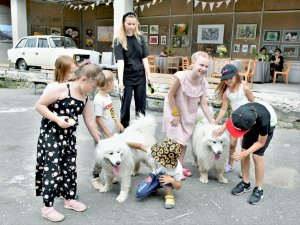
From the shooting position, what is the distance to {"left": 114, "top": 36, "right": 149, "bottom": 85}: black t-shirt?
13.0 feet

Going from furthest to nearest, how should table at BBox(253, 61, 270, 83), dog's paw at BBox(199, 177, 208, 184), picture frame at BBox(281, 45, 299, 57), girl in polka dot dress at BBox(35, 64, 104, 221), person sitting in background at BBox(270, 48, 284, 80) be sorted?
picture frame at BBox(281, 45, 299, 57) < person sitting in background at BBox(270, 48, 284, 80) < table at BBox(253, 61, 270, 83) < dog's paw at BBox(199, 177, 208, 184) < girl in polka dot dress at BBox(35, 64, 104, 221)

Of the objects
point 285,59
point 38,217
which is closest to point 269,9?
point 285,59

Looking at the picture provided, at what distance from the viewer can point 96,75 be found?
8.63 ft

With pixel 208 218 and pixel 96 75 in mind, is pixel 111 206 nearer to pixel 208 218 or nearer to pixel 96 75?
pixel 208 218

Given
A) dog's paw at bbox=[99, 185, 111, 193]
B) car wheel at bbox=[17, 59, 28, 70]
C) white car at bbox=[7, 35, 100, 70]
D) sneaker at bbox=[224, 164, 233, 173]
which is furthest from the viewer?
car wheel at bbox=[17, 59, 28, 70]

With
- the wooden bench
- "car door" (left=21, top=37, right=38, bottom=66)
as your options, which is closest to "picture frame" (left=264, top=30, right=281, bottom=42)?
the wooden bench

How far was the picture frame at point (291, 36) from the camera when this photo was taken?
11.5m

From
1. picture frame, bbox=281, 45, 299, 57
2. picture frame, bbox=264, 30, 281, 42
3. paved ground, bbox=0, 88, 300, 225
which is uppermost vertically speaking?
picture frame, bbox=264, 30, 281, 42

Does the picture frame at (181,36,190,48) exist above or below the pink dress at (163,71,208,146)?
above

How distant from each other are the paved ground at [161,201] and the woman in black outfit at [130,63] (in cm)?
95

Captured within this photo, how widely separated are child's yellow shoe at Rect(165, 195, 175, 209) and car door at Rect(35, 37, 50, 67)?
36.5 feet

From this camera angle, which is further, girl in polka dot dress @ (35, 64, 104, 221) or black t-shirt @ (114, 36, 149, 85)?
black t-shirt @ (114, 36, 149, 85)

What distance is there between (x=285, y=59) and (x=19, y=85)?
32.5 feet

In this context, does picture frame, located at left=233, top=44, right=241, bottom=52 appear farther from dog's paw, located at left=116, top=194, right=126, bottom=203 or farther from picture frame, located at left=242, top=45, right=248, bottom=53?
dog's paw, located at left=116, top=194, right=126, bottom=203
